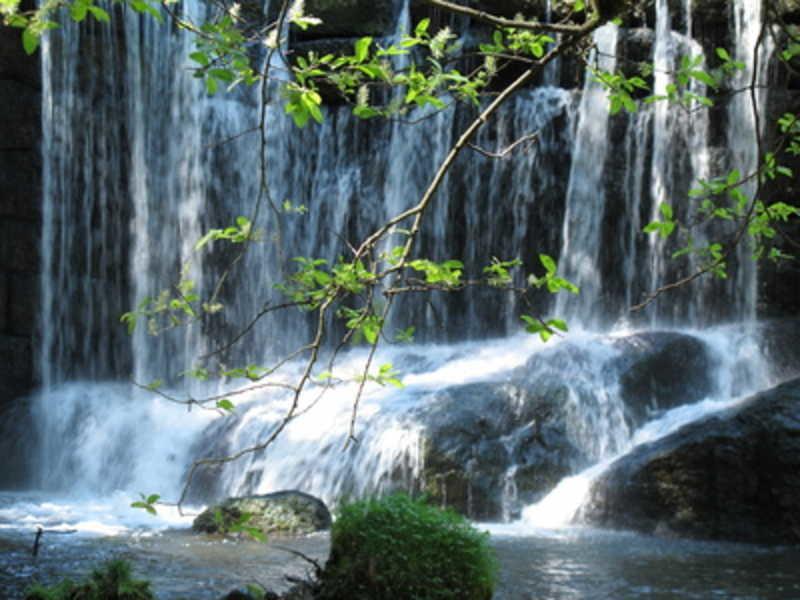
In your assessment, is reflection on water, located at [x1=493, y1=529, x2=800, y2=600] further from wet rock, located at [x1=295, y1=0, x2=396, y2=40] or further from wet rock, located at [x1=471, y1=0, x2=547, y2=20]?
wet rock, located at [x1=295, y1=0, x2=396, y2=40]

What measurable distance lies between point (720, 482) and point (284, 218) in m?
11.3

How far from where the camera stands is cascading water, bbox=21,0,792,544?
46.8ft

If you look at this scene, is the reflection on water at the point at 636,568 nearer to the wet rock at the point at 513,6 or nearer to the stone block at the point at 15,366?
the stone block at the point at 15,366

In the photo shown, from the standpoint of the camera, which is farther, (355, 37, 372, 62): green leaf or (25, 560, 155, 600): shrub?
(25, 560, 155, 600): shrub

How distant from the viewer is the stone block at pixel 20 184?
1545 centimetres

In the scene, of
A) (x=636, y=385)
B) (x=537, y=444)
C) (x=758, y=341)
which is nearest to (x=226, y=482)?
(x=537, y=444)

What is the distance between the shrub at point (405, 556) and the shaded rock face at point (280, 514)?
362 cm

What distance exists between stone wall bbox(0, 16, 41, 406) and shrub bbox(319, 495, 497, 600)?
37.6ft

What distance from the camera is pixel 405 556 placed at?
17.3 feet

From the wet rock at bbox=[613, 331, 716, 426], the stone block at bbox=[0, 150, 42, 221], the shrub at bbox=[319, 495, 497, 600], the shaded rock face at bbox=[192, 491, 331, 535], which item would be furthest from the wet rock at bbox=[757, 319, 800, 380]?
the stone block at bbox=[0, 150, 42, 221]

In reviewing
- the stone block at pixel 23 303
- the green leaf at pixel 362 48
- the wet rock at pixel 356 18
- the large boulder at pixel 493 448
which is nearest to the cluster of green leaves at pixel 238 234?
the green leaf at pixel 362 48

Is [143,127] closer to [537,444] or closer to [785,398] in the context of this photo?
[537,444]

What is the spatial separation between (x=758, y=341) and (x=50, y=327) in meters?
11.1

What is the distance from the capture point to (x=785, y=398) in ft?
32.4
